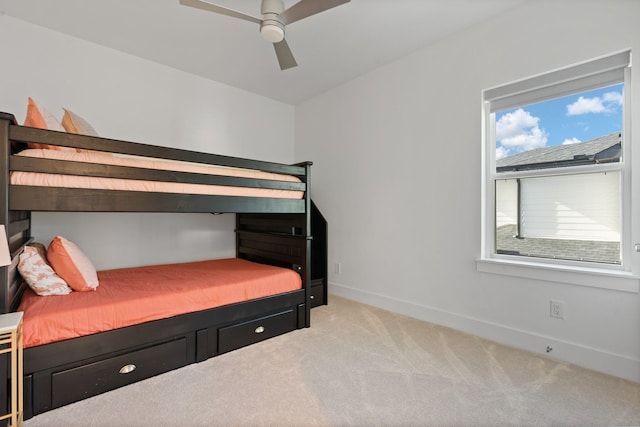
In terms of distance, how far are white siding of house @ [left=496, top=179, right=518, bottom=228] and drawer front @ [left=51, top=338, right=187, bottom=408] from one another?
2554 millimetres

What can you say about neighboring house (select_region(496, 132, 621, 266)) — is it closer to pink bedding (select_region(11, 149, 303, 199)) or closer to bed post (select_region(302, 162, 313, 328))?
bed post (select_region(302, 162, 313, 328))

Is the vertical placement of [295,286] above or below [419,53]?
below

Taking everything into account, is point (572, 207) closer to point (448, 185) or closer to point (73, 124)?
point (448, 185)

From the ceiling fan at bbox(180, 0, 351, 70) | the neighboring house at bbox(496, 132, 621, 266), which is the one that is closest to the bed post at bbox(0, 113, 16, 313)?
the ceiling fan at bbox(180, 0, 351, 70)

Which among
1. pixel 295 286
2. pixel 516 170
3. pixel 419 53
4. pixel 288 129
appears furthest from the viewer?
pixel 288 129

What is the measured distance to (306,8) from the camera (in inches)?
69.5

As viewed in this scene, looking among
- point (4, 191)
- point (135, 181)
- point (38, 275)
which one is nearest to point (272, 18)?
point (135, 181)

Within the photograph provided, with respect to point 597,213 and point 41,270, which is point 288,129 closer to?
point 41,270

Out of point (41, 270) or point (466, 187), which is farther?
point (466, 187)

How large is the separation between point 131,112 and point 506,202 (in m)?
3.50

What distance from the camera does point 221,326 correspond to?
216 centimetres

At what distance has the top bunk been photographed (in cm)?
155

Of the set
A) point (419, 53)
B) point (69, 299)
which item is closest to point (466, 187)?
point (419, 53)

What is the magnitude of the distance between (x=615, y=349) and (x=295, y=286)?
2179 millimetres
